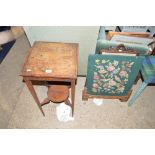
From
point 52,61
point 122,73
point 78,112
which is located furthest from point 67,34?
point 78,112

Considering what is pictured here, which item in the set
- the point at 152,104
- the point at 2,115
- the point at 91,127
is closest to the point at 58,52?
the point at 91,127

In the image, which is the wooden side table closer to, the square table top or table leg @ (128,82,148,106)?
the square table top

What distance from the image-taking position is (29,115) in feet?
5.98

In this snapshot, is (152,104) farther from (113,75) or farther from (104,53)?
(104,53)

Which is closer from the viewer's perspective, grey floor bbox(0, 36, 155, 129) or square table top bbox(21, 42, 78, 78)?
square table top bbox(21, 42, 78, 78)

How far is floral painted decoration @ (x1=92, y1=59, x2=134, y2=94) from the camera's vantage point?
1.50 m

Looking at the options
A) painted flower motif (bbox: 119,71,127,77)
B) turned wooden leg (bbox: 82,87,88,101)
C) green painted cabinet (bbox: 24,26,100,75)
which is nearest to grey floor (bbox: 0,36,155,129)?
turned wooden leg (bbox: 82,87,88,101)

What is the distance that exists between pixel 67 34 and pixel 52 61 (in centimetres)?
42

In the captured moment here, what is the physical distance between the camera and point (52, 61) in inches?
54.8

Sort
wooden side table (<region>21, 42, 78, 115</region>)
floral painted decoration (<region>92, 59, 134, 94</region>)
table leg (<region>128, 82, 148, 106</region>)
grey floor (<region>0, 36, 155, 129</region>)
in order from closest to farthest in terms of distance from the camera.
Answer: wooden side table (<region>21, 42, 78, 115</region>)
floral painted decoration (<region>92, 59, 134, 94</region>)
table leg (<region>128, 82, 148, 106</region>)
grey floor (<region>0, 36, 155, 129</region>)

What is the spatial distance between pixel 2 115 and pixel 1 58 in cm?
115

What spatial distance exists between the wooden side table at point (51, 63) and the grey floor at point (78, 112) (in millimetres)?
533

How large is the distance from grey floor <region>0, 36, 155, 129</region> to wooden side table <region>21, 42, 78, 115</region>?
53cm

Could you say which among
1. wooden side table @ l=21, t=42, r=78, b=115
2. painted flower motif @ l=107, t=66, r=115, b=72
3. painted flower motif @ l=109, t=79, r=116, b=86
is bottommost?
painted flower motif @ l=109, t=79, r=116, b=86
